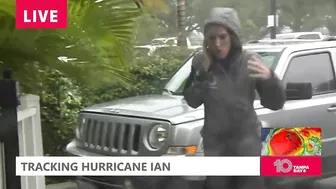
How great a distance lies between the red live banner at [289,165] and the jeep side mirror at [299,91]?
28 cm

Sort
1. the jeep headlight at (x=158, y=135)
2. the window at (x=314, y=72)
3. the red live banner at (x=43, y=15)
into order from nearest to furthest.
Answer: the red live banner at (x=43, y=15), the jeep headlight at (x=158, y=135), the window at (x=314, y=72)

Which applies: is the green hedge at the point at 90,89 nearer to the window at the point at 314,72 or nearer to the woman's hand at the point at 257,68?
the woman's hand at the point at 257,68

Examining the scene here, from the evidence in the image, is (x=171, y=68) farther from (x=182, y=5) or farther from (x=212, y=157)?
(x=212, y=157)

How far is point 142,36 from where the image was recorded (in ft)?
7.86

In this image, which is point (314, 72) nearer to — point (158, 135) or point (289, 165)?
point (289, 165)

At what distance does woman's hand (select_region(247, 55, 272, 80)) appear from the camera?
236 centimetres

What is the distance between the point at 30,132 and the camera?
8.05 feet

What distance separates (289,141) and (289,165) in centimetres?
11

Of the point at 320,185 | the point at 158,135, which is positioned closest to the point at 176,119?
the point at 158,135

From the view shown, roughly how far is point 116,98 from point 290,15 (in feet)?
2.97

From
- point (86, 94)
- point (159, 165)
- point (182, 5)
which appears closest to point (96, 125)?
point (86, 94)

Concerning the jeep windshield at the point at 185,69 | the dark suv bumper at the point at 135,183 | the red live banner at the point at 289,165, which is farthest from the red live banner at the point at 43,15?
the red live banner at the point at 289,165

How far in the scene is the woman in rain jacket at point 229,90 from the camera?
92.8 inches

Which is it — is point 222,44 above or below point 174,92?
above
